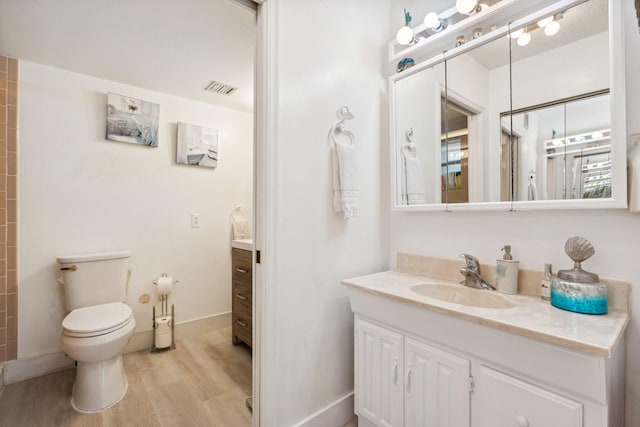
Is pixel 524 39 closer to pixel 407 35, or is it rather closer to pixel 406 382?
pixel 407 35

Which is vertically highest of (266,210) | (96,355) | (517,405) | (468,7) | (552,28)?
(468,7)

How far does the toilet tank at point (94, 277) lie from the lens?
6.46ft

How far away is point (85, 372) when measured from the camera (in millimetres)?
1691

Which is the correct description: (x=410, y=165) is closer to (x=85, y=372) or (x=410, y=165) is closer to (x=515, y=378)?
(x=515, y=378)

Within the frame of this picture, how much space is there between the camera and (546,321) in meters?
0.90

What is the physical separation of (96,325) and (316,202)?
1527 millimetres

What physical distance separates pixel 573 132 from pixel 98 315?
2.74m

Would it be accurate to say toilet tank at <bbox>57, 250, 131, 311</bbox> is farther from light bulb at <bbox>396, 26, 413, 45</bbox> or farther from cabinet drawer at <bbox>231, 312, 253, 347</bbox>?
light bulb at <bbox>396, 26, 413, 45</bbox>

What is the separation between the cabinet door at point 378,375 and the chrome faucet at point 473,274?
446 millimetres

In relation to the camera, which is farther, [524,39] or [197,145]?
[197,145]

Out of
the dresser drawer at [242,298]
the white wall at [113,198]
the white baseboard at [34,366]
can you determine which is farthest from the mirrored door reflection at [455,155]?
the white baseboard at [34,366]

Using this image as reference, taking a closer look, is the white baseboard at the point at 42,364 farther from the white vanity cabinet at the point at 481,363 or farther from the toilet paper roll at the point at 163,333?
the white vanity cabinet at the point at 481,363

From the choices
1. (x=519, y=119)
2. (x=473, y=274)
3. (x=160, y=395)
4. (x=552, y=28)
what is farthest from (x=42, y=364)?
(x=552, y=28)

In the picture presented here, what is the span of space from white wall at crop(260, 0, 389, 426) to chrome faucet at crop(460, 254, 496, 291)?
0.53m
